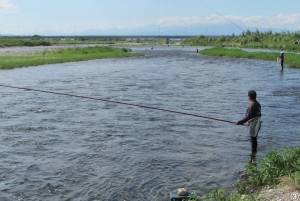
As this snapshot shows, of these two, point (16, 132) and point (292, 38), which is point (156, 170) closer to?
point (16, 132)

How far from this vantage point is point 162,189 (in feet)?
34.6

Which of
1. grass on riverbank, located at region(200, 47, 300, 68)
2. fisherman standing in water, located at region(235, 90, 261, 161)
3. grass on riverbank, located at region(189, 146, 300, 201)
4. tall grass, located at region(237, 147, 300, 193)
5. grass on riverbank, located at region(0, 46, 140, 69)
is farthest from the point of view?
grass on riverbank, located at region(200, 47, 300, 68)

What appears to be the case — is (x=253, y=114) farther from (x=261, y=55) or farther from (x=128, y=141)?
(x=261, y=55)

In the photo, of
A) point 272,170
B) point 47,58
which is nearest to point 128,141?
point 272,170

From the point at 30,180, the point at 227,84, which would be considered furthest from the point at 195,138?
the point at 227,84

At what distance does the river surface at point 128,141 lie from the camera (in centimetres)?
1084

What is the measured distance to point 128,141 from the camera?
15289mm

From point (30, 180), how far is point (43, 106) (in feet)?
39.0

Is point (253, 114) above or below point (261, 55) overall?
below

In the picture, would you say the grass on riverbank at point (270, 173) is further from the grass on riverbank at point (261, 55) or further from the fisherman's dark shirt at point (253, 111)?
the grass on riverbank at point (261, 55)

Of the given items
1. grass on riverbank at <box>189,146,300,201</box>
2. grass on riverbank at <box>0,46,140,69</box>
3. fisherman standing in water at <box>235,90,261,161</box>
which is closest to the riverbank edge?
grass on riverbank at <box>0,46,140,69</box>

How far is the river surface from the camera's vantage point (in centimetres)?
1084

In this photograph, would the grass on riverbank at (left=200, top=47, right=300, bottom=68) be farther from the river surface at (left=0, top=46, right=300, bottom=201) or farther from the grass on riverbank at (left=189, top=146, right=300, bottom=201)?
the grass on riverbank at (left=189, top=146, right=300, bottom=201)

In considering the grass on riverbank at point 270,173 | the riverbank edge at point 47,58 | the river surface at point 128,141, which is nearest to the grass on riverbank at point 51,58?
the riverbank edge at point 47,58
